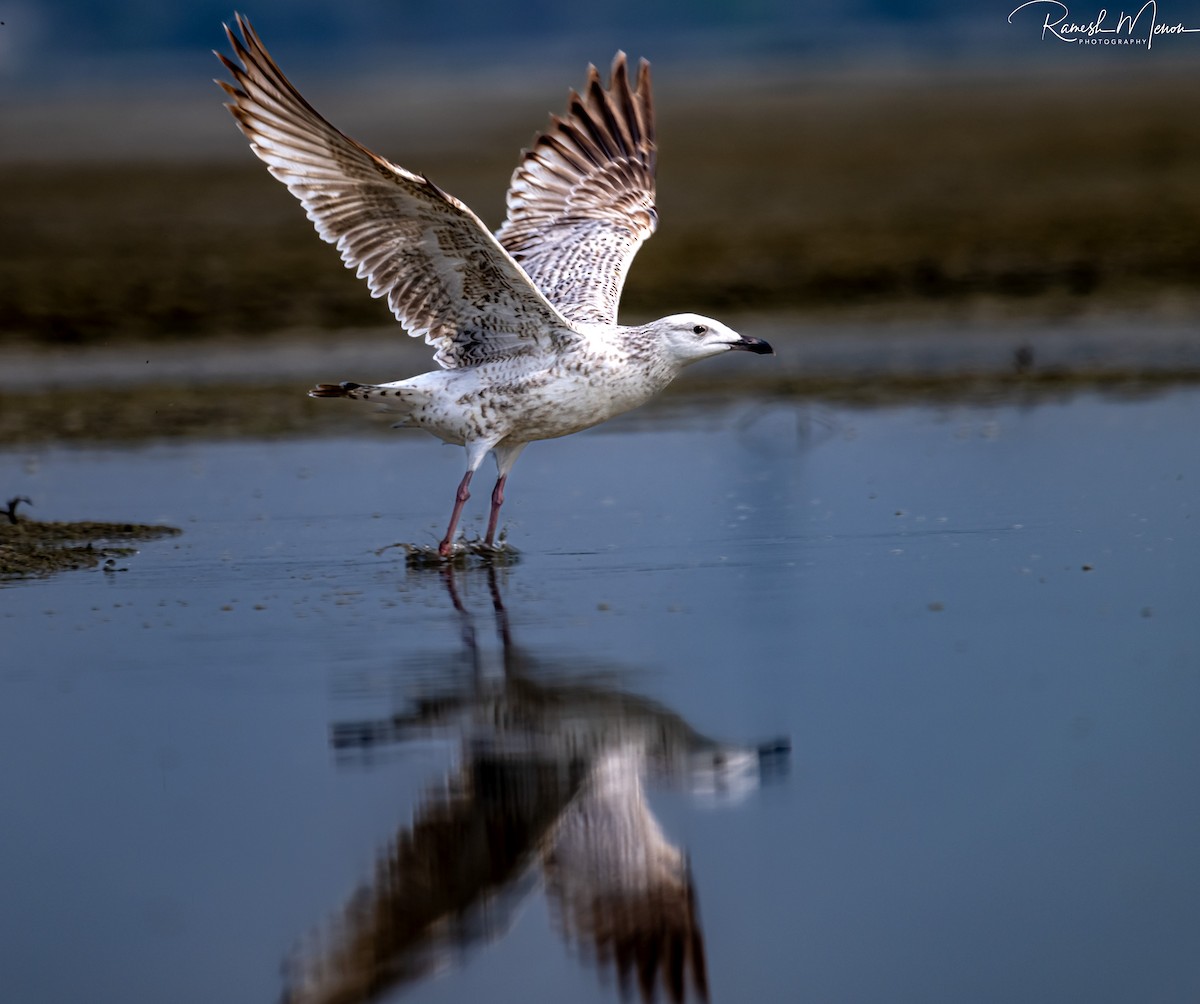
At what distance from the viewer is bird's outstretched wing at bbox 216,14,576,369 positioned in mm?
9008

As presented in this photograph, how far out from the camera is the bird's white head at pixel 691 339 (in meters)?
9.62

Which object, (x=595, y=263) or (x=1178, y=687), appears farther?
(x=595, y=263)

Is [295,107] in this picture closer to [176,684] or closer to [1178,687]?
[176,684]

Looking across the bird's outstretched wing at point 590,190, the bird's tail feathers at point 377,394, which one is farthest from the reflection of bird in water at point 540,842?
the bird's outstretched wing at point 590,190

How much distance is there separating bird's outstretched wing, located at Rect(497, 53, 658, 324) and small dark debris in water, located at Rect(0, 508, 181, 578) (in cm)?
260

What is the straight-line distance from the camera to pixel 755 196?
2725 cm

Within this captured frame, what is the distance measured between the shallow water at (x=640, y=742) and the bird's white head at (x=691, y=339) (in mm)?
814

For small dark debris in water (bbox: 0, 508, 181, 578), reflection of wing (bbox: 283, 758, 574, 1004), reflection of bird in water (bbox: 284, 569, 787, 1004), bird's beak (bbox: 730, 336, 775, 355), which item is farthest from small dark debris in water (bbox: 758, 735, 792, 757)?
small dark debris in water (bbox: 0, 508, 181, 578)

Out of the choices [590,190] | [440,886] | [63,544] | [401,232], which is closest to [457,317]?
[401,232]

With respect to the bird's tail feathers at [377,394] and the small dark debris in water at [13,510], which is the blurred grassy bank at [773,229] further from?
the bird's tail feathers at [377,394]

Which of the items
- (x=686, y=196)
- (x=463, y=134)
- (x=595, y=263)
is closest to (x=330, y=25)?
(x=463, y=134)

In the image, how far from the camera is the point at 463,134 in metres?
44.5

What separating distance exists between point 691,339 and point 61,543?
3.22m

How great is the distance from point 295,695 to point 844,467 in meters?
4.99
